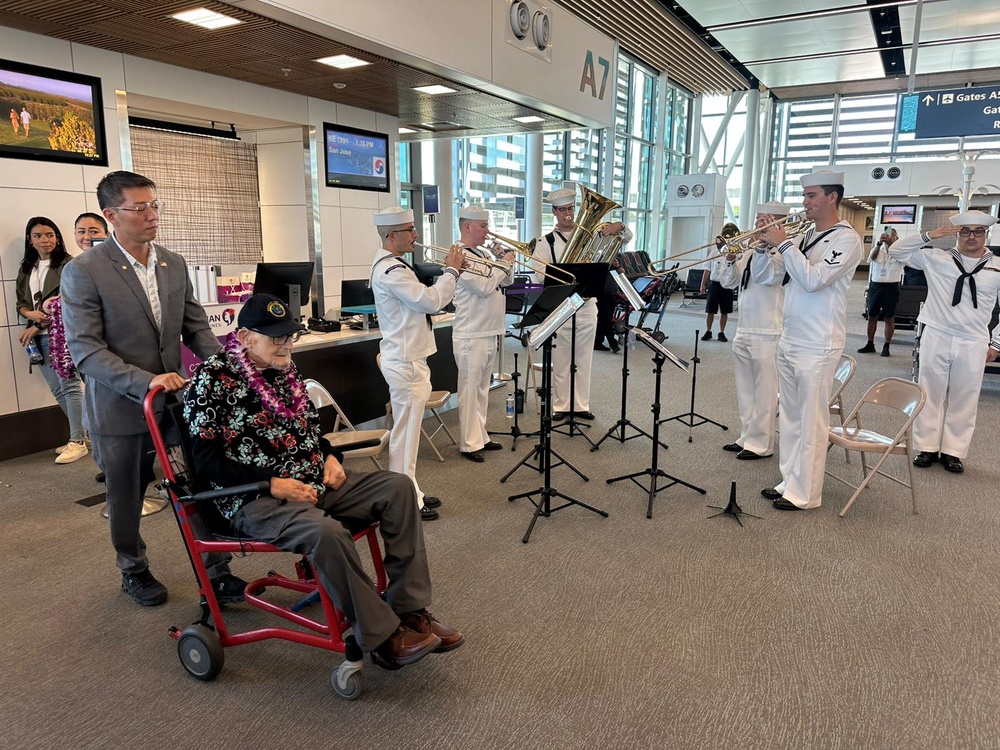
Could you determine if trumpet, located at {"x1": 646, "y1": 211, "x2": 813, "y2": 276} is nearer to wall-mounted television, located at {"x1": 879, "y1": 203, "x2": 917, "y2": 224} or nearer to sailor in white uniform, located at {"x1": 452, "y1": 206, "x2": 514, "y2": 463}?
sailor in white uniform, located at {"x1": 452, "y1": 206, "x2": 514, "y2": 463}

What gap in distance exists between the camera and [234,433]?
225 cm

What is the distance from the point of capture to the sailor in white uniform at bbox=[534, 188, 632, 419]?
5508 millimetres

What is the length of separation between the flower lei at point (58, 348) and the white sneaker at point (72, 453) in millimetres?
593

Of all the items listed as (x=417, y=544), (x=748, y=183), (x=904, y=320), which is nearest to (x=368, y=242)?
(x=417, y=544)

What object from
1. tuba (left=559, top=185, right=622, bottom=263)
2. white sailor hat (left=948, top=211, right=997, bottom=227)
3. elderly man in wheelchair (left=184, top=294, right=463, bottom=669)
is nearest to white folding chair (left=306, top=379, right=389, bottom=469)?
elderly man in wheelchair (left=184, top=294, right=463, bottom=669)

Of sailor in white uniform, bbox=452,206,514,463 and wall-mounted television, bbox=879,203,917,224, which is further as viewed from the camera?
wall-mounted television, bbox=879,203,917,224

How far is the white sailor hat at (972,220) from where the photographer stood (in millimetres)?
4395

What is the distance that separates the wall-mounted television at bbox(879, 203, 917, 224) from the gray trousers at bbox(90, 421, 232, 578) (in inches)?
768

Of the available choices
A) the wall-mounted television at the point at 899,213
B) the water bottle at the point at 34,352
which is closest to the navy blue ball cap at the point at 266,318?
the water bottle at the point at 34,352

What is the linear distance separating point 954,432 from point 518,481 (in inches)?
120

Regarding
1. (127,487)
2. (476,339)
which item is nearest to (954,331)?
(476,339)

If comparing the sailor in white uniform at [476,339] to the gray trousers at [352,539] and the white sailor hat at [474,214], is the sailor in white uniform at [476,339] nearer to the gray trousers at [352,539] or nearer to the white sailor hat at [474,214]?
the white sailor hat at [474,214]

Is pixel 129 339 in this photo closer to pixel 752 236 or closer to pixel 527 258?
pixel 527 258

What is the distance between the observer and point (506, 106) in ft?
22.0
